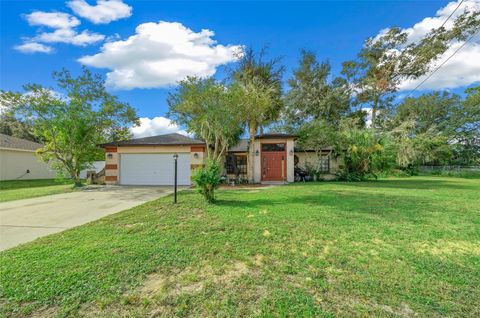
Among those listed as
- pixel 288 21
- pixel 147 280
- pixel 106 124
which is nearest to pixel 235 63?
pixel 288 21

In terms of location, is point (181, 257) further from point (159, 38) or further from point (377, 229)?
point (159, 38)

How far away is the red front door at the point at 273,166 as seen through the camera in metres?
15.6

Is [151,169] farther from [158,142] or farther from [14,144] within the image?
[14,144]

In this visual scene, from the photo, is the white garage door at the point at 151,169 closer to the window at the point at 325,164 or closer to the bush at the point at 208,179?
the bush at the point at 208,179

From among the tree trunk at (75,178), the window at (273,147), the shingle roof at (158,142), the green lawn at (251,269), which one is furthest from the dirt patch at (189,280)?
the tree trunk at (75,178)

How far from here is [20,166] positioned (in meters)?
19.1

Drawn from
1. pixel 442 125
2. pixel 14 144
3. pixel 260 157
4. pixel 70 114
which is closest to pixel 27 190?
pixel 70 114

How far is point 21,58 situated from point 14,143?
12587 mm

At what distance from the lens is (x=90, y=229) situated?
491 centimetres

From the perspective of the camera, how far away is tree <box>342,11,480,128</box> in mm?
24891

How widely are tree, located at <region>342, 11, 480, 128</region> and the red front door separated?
17.2 meters

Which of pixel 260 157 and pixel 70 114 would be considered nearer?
pixel 70 114

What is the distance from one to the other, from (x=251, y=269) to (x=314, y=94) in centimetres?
2574

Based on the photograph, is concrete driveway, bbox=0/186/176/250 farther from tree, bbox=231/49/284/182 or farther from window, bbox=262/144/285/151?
window, bbox=262/144/285/151
